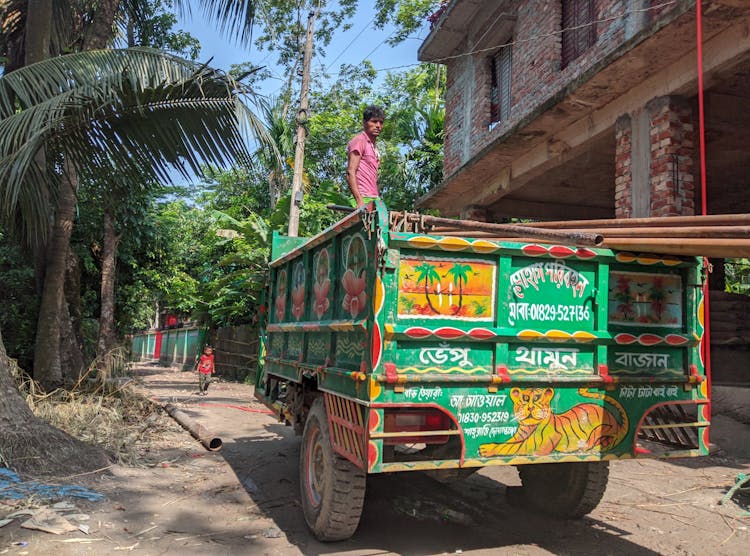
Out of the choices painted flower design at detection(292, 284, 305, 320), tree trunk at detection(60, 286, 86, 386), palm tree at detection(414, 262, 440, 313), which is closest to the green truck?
palm tree at detection(414, 262, 440, 313)

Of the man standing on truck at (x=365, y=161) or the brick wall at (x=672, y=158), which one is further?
the brick wall at (x=672, y=158)

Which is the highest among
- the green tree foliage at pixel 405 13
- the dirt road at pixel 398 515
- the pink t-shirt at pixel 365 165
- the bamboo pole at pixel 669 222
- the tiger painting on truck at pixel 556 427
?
the green tree foliage at pixel 405 13

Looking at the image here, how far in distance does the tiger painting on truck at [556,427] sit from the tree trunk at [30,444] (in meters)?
3.82

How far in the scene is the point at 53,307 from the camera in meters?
8.73

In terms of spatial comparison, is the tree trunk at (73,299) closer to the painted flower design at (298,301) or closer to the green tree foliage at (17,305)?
the green tree foliage at (17,305)

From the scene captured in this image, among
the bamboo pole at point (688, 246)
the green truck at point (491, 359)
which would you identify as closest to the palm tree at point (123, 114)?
the green truck at point (491, 359)

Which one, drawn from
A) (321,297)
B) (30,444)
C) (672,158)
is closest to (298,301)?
(321,297)

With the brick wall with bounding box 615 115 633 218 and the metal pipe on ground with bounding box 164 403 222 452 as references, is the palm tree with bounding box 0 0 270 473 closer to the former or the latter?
the metal pipe on ground with bounding box 164 403 222 452

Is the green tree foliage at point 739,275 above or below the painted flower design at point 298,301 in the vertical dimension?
above

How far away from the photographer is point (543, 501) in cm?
496

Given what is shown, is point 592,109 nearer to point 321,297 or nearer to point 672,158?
point 672,158

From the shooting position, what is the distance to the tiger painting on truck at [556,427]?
3748 millimetres

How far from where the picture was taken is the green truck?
3.56 metres

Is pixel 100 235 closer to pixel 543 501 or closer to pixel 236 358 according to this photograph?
pixel 236 358
